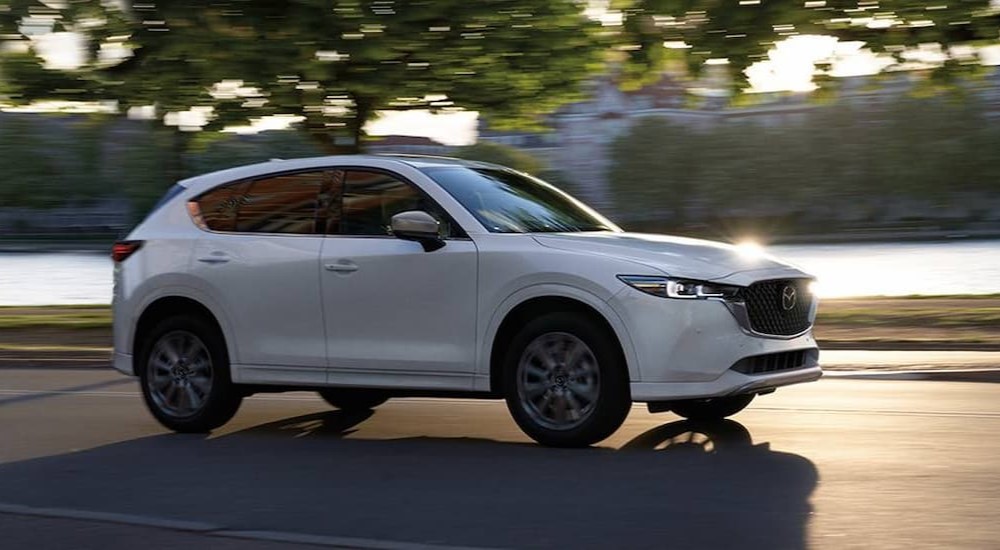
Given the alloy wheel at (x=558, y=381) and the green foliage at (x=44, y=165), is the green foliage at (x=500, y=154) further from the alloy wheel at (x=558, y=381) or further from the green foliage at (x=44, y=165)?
the alloy wheel at (x=558, y=381)

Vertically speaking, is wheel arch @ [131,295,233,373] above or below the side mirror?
below

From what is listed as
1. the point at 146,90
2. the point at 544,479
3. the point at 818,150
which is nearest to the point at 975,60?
the point at 146,90

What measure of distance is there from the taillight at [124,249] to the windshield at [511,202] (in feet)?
7.38

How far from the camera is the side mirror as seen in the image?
9047 mm

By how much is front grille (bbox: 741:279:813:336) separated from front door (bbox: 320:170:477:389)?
62.2 inches

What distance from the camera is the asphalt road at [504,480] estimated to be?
6.41 m

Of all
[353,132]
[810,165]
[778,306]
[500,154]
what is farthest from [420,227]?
[810,165]

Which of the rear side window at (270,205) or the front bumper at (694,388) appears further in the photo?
the rear side window at (270,205)

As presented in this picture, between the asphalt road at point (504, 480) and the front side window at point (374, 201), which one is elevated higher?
the front side window at point (374, 201)

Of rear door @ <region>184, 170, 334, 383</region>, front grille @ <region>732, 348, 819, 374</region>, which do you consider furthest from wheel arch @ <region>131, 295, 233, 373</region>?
front grille @ <region>732, 348, 819, 374</region>

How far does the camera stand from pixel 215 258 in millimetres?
10086

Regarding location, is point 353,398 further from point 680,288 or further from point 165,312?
point 680,288

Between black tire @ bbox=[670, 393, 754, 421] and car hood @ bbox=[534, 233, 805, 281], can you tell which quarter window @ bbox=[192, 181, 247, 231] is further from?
black tire @ bbox=[670, 393, 754, 421]

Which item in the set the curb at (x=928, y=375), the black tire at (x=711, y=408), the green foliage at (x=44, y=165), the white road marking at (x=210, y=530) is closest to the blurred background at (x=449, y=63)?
the curb at (x=928, y=375)
